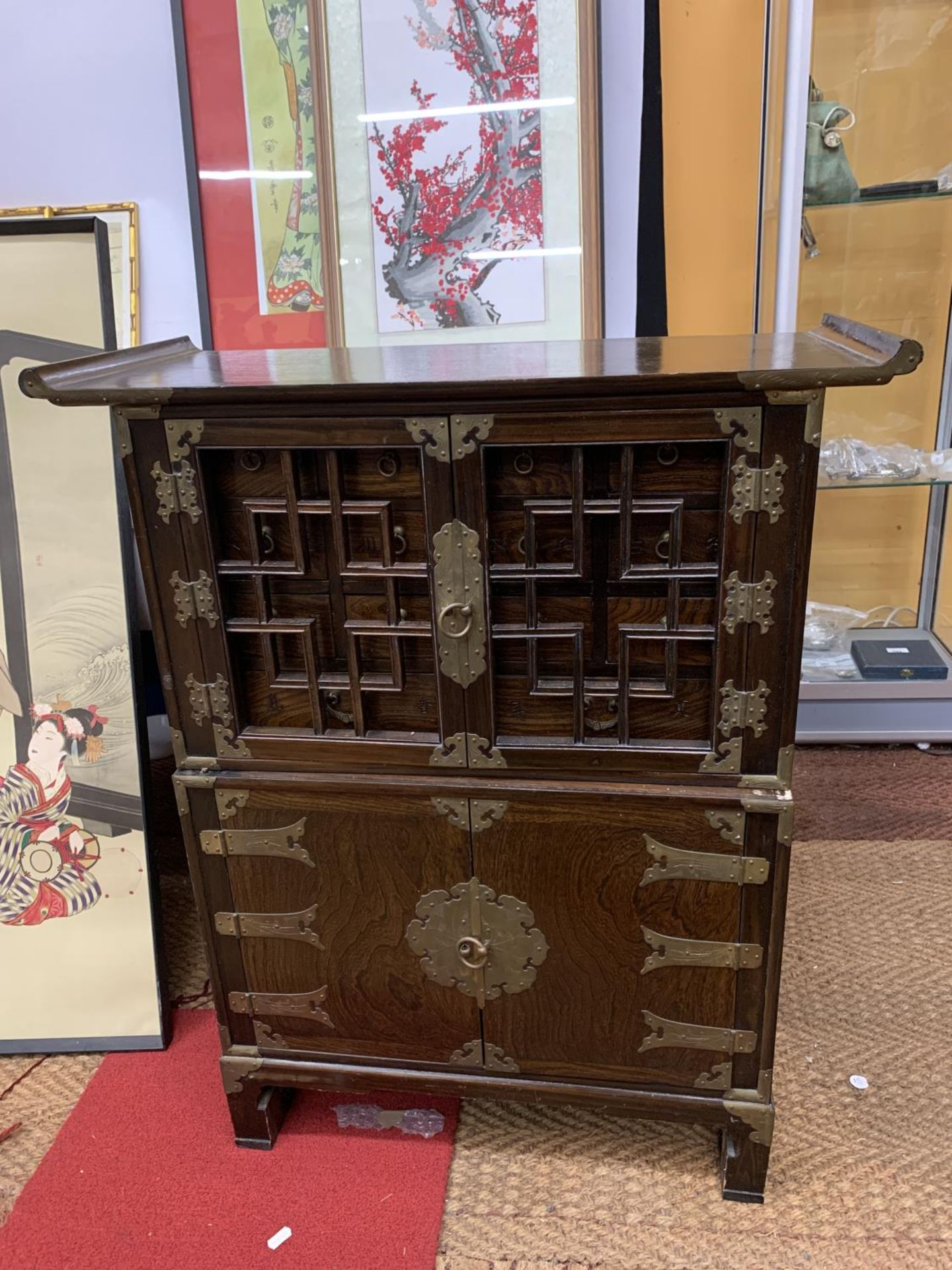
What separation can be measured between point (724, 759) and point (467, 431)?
552 mm

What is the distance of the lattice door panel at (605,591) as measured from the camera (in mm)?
1243

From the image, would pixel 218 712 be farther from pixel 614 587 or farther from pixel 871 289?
pixel 871 289

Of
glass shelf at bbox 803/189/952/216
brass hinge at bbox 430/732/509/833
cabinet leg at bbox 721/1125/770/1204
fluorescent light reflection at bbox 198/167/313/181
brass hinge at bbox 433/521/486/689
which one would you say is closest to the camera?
brass hinge at bbox 433/521/486/689

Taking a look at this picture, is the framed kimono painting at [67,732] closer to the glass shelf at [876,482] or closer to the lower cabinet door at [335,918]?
the lower cabinet door at [335,918]

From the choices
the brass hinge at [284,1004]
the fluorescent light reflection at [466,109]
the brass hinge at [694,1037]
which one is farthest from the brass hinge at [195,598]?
the fluorescent light reflection at [466,109]

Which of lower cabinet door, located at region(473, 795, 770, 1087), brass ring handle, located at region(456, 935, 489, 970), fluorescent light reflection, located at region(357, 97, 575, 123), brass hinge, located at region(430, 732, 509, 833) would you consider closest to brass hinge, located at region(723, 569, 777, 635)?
lower cabinet door, located at region(473, 795, 770, 1087)

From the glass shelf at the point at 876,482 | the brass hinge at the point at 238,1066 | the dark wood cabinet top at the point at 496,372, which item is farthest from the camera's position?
the glass shelf at the point at 876,482

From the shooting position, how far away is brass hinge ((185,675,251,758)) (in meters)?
1.41

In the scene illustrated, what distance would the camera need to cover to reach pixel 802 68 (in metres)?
1.97

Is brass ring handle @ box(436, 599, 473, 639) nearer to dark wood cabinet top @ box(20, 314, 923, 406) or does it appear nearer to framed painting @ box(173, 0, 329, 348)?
dark wood cabinet top @ box(20, 314, 923, 406)

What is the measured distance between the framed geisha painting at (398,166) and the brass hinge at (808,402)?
1030 mm

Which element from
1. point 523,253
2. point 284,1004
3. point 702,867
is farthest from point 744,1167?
point 523,253

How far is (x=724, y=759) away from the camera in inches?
52.1

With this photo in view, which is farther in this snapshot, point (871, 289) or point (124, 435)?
point (871, 289)
